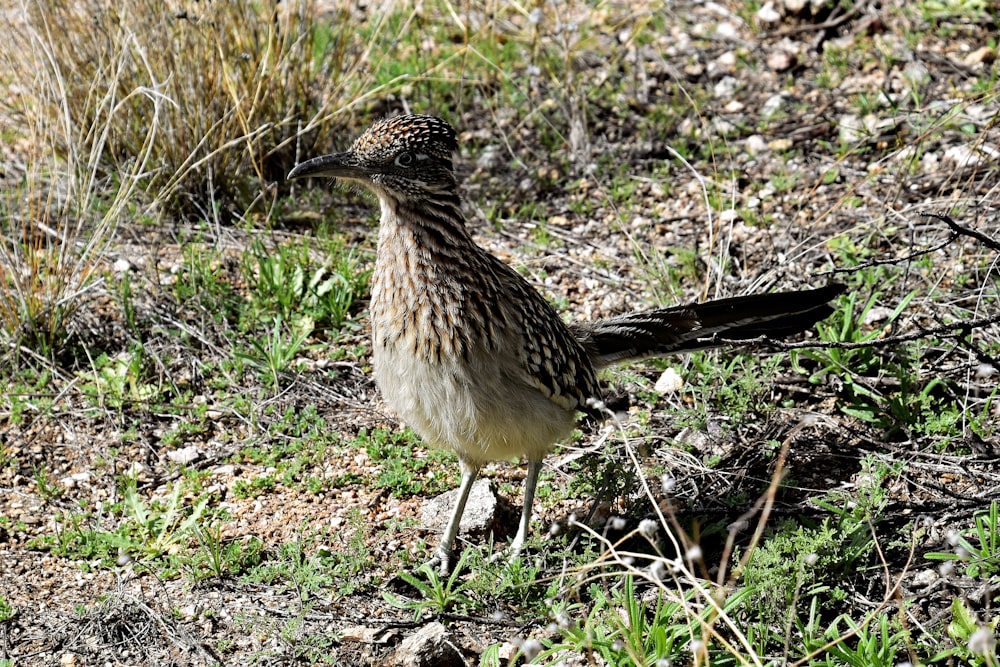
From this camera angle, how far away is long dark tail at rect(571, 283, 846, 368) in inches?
179

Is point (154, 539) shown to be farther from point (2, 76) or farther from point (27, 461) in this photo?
point (2, 76)

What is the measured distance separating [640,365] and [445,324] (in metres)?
1.77

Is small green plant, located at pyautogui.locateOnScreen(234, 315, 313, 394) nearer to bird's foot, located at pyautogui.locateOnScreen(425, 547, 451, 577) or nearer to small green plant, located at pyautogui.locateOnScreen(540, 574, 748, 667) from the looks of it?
bird's foot, located at pyautogui.locateOnScreen(425, 547, 451, 577)

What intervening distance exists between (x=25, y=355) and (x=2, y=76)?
229 cm

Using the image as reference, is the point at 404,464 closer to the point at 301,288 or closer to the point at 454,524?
the point at 454,524

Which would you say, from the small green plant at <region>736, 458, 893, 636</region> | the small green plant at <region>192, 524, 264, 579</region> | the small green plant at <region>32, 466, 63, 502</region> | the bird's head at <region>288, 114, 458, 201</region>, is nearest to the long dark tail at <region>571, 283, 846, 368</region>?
the small green plant at <region>736, 458, 893, 636</region>

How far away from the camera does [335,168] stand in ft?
13.6

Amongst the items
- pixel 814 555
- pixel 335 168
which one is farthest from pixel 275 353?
pixel 814 555

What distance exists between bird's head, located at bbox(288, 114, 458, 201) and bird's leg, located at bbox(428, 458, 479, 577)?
3.64 ft

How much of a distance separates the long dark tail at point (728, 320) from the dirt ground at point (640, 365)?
1.48 feet

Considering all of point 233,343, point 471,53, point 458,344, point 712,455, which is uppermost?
point 471,53

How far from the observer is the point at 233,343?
546 cm

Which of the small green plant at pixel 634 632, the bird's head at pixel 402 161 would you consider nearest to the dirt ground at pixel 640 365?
the small green plant at pixel 634 632

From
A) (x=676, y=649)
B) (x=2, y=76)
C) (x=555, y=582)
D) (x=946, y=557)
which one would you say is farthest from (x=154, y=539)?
(x=2, y=76)
